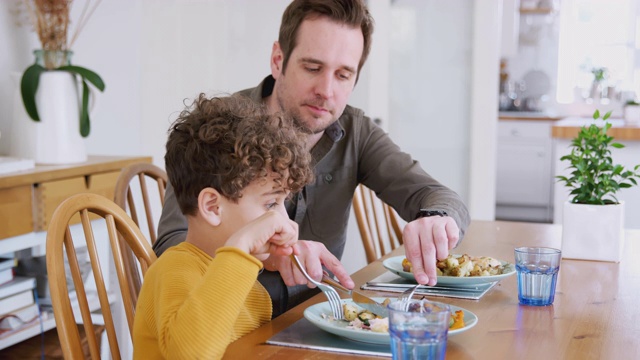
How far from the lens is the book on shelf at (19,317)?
2514 millimetres

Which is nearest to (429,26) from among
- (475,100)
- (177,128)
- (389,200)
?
(475,100)

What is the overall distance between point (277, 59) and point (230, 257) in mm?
1000

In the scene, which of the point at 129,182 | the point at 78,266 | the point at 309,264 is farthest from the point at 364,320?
the point at 129,182

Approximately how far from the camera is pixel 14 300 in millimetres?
2539

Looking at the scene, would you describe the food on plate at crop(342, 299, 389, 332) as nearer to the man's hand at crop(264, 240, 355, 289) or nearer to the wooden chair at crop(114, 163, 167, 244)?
the man's hand at crop(264, 240, 355, 289)

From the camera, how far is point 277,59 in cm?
207

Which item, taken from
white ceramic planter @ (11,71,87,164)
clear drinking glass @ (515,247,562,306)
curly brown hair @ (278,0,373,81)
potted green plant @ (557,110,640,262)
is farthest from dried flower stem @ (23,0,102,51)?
clear drinking glass @ (515,247,562,306)

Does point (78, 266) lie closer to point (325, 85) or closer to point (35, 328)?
point (325, 85)

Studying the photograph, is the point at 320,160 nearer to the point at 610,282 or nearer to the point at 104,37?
the point at 610,282

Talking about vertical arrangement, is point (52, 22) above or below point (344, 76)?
above

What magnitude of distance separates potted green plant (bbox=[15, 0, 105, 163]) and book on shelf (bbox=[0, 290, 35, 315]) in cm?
44

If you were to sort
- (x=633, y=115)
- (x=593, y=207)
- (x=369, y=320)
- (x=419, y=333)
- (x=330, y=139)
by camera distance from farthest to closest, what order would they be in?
(x=633, y=115) < (x=330, y=139) < (x=593, y=207) < (x=369, y=320) < (x=419, y=333)

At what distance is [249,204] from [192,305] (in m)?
0.26

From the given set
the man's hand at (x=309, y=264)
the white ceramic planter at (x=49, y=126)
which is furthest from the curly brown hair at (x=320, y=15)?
the white ceramic planter at (x=49, y=126)
